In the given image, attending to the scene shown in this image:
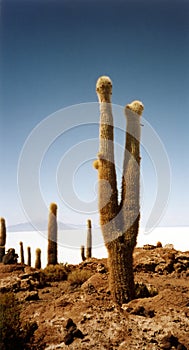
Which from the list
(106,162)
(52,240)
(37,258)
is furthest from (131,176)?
(37,258)

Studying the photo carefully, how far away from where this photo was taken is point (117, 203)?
8.41m

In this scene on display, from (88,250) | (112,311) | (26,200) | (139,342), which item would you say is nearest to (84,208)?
(26,200)

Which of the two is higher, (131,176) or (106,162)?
(106,162)

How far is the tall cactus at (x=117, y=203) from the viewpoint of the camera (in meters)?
8.09

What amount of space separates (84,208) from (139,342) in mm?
5523

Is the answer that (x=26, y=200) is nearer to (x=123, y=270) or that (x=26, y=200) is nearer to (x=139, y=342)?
(x=123, y=270)

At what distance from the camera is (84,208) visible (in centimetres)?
1119

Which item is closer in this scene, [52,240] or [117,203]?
[117,203]

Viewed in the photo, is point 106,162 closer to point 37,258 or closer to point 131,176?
point 131,176

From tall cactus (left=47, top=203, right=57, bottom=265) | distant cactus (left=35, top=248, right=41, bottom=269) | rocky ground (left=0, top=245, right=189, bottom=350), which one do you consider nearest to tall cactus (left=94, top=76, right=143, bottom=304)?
rocky ground (left=0, top=245, right=189, bottom=350)

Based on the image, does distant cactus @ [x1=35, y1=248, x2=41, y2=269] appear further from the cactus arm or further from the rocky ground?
the cactus arm

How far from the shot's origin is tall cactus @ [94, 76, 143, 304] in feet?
26.6

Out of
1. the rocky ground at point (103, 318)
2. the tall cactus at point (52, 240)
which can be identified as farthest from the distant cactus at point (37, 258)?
the rocky ground at point (103, 318)

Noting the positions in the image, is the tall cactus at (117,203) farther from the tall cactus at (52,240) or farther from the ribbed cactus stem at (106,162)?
the tall cactus at (52,240)
